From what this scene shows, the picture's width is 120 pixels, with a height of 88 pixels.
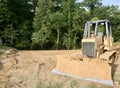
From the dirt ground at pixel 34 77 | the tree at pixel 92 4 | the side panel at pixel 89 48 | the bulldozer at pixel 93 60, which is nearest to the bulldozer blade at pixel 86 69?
the bulldozer at pixel 93 60

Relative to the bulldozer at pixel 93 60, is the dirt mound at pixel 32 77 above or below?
below

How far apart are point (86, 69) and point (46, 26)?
20.9 meters

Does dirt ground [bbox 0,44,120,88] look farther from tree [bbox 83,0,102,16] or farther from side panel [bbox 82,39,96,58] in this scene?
tree [bbox 83,0,102,16]

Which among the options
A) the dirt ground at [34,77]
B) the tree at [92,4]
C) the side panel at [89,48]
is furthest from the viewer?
the tree at [92,4]

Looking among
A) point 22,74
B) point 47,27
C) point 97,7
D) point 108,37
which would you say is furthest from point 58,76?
point 97,7

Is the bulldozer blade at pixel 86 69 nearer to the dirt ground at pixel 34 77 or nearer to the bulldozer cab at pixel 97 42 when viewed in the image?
the dirt ground at pixel 34 77

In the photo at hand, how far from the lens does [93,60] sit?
27.8 feet

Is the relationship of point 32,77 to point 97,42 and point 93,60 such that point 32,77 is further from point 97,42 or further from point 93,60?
point 97,42

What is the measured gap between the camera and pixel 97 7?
35.3 metres

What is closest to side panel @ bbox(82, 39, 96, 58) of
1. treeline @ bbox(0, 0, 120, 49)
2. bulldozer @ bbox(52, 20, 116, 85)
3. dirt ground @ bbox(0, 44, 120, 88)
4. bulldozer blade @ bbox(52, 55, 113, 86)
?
bulldozer @ bbox(52, 20, 116, 85)

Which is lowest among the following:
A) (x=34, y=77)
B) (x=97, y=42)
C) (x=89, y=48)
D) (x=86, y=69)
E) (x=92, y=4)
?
(x=34, y=77)

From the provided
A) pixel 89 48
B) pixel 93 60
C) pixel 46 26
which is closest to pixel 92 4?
pixel 46 26

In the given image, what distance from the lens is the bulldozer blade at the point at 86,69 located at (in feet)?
26.4

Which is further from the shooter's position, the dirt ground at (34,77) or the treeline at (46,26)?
the treeline at (46,26)
